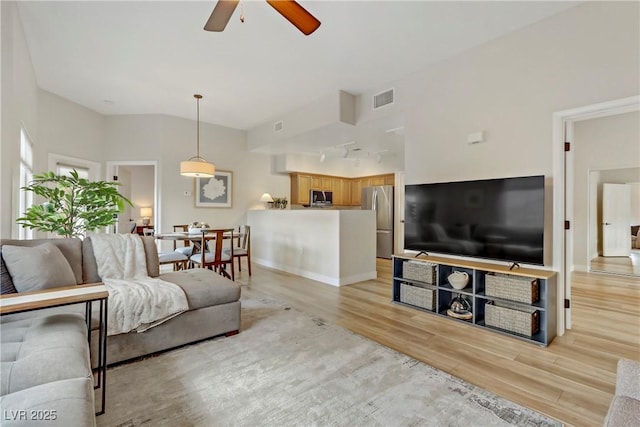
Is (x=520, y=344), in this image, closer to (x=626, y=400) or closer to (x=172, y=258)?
(x=626, y=400)

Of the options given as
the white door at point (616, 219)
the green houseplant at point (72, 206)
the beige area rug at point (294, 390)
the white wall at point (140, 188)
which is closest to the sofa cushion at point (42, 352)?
the beige area rug at point (294, 390)

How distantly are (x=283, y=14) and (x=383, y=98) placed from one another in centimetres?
243

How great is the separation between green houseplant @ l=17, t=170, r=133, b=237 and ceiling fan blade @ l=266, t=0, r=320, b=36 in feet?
6.95

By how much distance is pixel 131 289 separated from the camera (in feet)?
7.51

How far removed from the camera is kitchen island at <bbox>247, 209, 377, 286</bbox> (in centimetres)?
457

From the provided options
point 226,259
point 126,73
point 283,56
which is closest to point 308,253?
point 226,259

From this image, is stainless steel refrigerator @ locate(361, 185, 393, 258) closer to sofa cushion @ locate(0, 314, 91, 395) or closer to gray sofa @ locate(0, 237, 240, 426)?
gray sofa @ locate(0, 237, 240, 426)

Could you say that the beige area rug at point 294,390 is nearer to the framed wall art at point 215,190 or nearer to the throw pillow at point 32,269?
the throw pillow at point 32,269

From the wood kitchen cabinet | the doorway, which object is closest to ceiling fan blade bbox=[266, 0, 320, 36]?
the wood kitchen cabinet

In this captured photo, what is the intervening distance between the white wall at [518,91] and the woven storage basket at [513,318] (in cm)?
55

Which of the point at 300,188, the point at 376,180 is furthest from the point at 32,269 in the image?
the point at 376,180

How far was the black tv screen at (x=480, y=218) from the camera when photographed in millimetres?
2666

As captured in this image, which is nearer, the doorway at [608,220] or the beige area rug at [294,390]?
the beige area rug at [294,390]

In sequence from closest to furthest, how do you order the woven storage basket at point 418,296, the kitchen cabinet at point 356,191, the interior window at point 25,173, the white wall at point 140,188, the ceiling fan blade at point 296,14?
the ceiling fan blade at point 296,14, the woven storage basket at point 418,296, the interior window at point 25,173, the kitchen cabinet at point 356,191, the white wall at point 140,188
